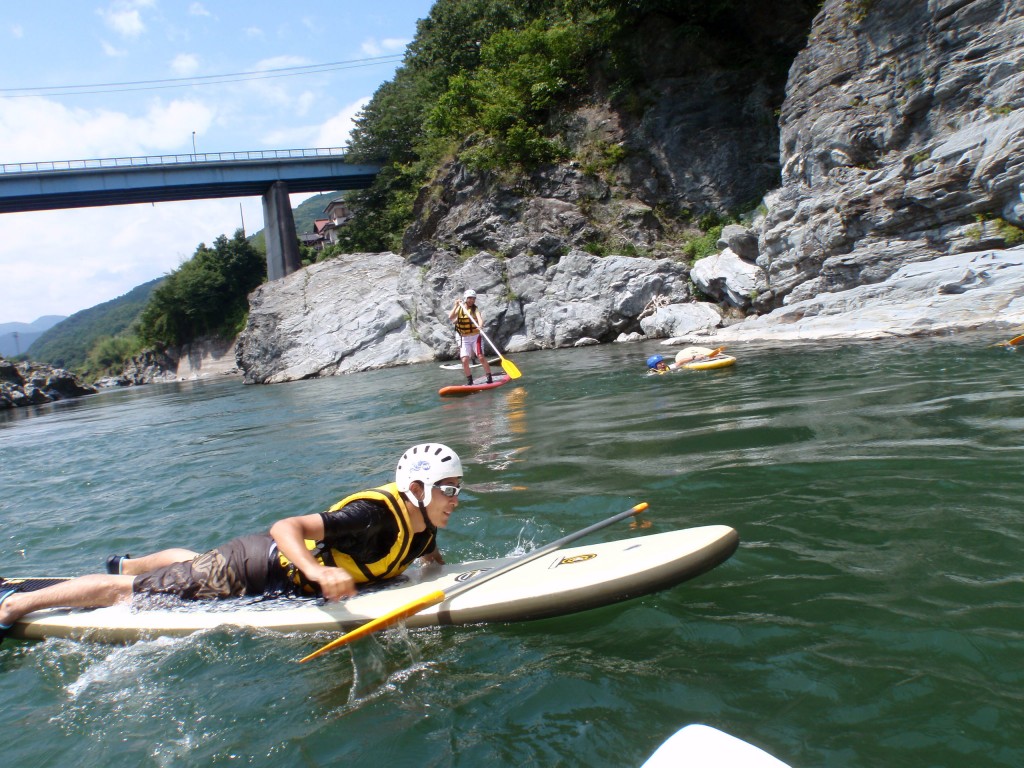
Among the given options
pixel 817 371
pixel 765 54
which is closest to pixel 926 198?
pixel 817 371

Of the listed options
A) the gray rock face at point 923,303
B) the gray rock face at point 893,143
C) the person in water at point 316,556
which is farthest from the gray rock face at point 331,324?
the person in water at point 316,556

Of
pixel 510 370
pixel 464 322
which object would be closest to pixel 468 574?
pixel 510 370

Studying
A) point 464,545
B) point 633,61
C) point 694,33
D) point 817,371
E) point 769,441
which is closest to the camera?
point 464,545

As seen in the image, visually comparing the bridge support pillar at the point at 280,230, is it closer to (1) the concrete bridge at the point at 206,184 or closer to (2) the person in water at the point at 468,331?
(1) the concrete bridge at the point at 206,184

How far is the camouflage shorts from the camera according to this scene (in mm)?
4039

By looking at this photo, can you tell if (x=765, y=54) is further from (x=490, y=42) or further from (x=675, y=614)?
(x=675, y=614)

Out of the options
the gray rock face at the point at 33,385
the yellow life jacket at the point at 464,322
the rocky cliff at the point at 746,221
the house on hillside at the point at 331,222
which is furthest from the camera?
the house on hillside at the point at 331,222

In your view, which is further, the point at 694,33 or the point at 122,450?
the point at 694,33

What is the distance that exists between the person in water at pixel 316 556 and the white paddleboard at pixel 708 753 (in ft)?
6.89

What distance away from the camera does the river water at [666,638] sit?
252 centimetres

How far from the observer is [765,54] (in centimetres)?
2483

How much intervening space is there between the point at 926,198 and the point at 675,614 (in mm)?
14160

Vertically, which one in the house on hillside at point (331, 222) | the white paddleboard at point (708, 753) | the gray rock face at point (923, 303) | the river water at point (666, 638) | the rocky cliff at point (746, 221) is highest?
the house on hillside at point (331, 222)

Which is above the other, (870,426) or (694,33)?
(694,33)
